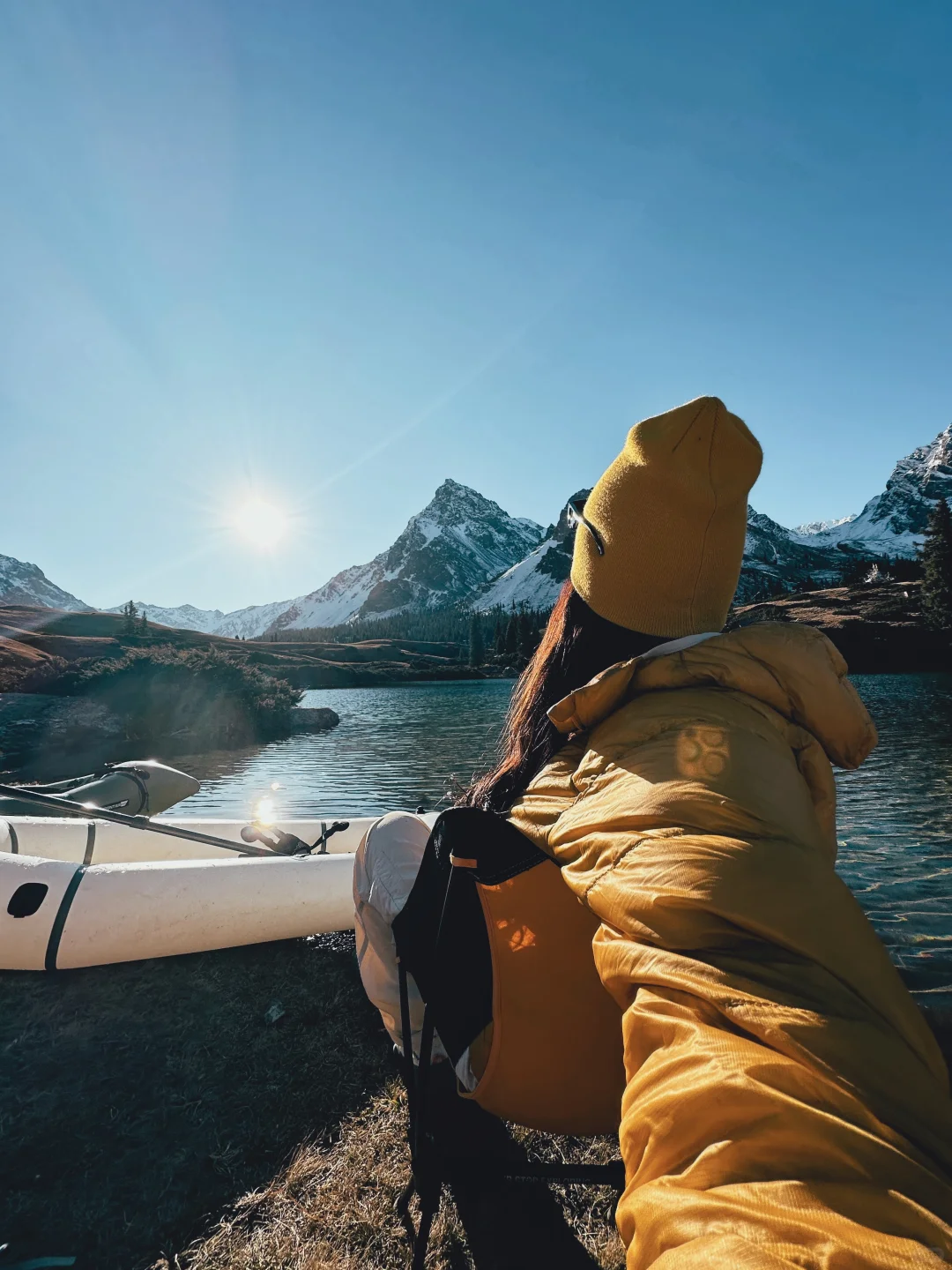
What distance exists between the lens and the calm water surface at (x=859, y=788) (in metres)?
8.52

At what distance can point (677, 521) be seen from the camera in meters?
2.12

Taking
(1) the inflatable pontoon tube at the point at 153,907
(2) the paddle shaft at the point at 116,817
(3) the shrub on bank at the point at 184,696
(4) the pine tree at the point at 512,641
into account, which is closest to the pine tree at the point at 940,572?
(4) the pine tree at the point at 512,641

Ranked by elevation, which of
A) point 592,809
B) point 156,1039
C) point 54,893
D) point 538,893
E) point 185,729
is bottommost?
point 185,729

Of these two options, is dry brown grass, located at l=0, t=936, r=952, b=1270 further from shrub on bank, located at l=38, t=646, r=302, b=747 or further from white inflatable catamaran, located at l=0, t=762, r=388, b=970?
shrub on bank, located at l=38, t=646, r=302, b=747

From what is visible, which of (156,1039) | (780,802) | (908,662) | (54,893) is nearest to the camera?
(780,802)

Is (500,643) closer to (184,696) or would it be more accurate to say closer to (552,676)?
(184,696)

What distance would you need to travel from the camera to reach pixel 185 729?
32.7 m

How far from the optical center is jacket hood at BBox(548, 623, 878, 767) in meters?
1.63

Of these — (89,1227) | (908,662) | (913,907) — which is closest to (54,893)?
(89,1227)

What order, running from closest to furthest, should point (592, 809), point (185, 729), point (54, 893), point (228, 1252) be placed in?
1. point (592, 809)
2. point (228, 1252)
3. point (54, 893)
4. point (185, 729)

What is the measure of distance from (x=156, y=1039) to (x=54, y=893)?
74.3 inches

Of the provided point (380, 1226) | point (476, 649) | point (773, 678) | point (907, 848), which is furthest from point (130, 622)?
point (773, 678)

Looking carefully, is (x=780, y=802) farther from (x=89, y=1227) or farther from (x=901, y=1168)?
(x=89, y=1227)

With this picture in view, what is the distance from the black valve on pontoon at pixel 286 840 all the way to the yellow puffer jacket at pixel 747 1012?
725 centimetres
